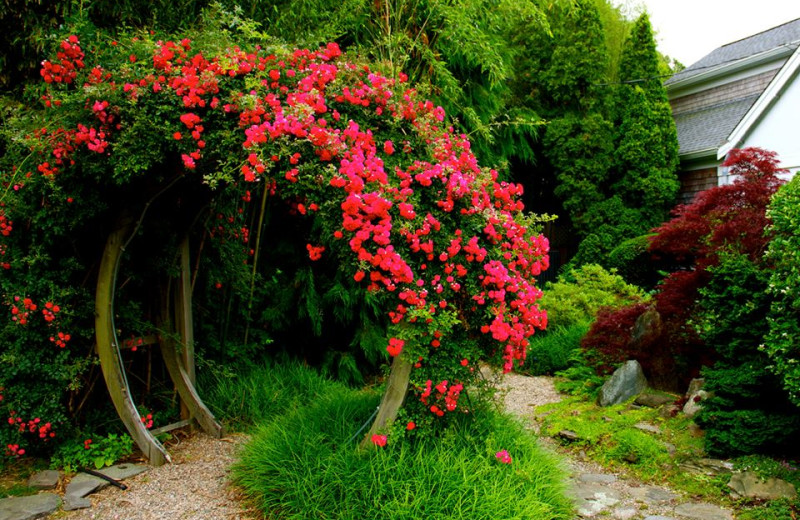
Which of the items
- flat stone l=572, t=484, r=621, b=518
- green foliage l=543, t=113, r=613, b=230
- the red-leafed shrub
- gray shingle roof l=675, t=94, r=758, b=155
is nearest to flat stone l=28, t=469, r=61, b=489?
flat stone l=572, t=484, r=621, b=518

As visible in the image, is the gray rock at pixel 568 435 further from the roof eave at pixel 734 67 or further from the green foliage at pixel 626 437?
the roof eave at pixel 734 67

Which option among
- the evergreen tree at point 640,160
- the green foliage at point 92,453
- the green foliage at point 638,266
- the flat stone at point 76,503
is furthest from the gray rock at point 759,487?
the evergreen tree at point 640,160

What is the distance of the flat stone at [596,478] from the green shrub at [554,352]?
7.85ft

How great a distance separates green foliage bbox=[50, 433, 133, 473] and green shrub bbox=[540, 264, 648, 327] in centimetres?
466

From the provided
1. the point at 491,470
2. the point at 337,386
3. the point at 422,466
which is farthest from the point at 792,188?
the point at 337,386

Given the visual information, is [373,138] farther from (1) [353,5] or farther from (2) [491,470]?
(1) [353,5]

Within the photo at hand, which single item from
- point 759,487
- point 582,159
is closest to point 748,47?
point 582,159

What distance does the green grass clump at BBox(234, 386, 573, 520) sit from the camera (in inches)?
99.9

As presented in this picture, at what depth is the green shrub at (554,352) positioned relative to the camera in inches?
239

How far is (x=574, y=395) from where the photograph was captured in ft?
17.0

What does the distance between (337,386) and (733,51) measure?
453 inches

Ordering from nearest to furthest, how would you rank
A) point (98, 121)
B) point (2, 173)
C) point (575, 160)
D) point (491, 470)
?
point (491, 470)
point (98, 121)
point (2, 173)
point (575, 160)

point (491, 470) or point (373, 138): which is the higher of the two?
point (373, 138)

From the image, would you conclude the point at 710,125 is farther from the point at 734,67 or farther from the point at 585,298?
the point at 585,298
